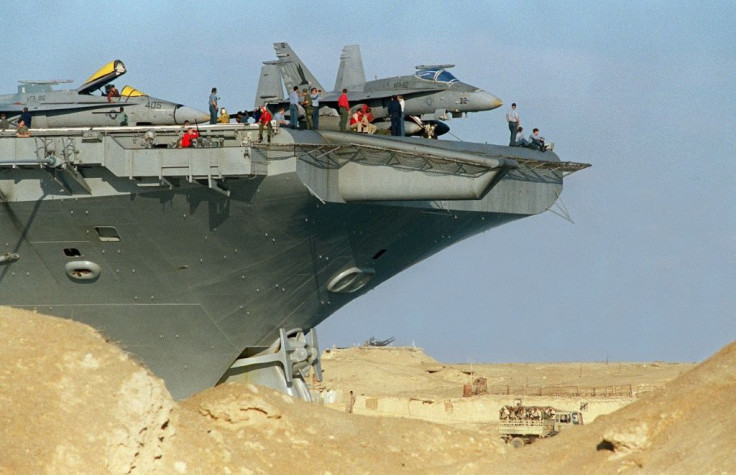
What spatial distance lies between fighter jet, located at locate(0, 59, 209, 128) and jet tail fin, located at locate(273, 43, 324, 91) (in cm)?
583

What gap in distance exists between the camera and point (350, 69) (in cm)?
2950

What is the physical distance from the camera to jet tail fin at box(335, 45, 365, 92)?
2938 cm

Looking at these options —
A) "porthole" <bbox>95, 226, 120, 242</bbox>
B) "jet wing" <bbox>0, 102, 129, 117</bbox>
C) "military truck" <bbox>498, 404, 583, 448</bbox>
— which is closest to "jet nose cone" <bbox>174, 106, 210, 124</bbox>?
"jet wing" <bbox>0, 102, 129, 117</bbox>

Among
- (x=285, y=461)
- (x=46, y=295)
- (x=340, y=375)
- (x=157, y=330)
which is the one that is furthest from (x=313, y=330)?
(x=340, y=375)

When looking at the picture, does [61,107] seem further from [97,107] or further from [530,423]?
[530,423]

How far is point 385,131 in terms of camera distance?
24906 mm

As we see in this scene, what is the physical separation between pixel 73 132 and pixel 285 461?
675cm

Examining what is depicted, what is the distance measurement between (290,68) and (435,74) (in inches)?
269

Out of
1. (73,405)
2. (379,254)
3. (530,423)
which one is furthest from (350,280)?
(73,405)

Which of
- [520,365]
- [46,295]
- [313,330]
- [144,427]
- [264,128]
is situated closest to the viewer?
[144,427]

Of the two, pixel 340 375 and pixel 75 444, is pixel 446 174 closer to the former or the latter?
pixel 75 444

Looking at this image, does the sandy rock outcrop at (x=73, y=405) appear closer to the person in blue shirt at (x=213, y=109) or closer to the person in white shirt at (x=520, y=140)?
the person in blue shirt at (x=213, y=109)

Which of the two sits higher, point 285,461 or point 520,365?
point 285,461

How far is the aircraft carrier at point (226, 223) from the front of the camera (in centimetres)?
2014
